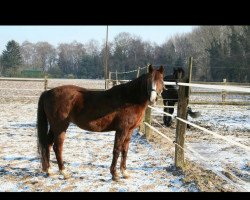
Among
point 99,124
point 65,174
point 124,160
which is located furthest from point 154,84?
point 65,174

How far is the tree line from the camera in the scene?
32.5 metres

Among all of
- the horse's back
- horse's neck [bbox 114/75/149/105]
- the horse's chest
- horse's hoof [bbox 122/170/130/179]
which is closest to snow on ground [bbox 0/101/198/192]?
horse's hoof [bbox 122/170/130/179]

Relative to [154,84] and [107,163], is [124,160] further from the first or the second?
[154,84]

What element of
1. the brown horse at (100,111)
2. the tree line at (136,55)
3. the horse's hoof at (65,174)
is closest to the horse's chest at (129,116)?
the brown horse at (100,111)

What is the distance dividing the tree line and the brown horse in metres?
27.6

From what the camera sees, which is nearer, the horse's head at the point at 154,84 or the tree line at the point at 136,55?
the horse's head at the point at 154,84

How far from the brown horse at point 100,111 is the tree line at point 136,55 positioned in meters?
27.6

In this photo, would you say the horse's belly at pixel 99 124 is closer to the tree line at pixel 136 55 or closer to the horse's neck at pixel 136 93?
the horse's neck at pixel 136 93

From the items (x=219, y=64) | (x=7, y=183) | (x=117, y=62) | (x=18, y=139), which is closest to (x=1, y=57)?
(x=117, y=62)

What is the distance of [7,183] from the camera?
390cm

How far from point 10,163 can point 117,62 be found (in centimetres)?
4237

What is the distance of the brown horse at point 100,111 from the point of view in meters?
4.21

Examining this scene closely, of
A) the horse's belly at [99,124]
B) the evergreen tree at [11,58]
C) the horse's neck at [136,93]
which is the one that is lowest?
the horse's belly at [99,124]
